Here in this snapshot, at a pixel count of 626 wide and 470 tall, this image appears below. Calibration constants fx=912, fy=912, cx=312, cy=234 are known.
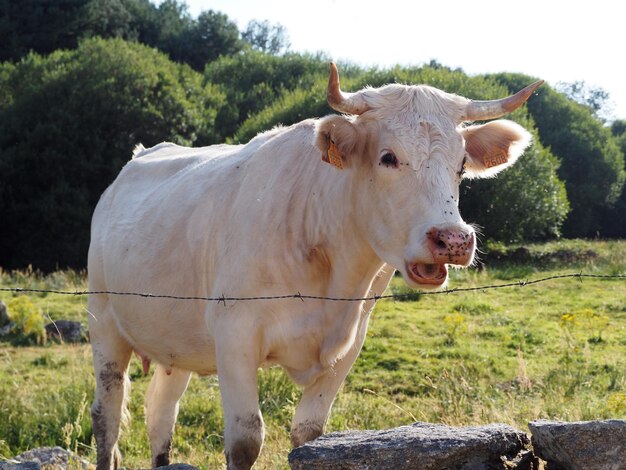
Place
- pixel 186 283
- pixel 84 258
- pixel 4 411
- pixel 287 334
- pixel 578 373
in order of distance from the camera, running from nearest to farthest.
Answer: pixel 287 334 < pixel 186 283 < pixel 4 411 < pixel 578 373 < pixel 84 258

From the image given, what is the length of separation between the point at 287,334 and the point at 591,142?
33.1m

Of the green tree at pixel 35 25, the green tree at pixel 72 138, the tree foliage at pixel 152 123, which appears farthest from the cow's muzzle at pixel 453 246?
the green tree at pixel 35 25

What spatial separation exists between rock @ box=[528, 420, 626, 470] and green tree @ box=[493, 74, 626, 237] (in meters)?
31.9

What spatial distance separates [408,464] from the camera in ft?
12.9

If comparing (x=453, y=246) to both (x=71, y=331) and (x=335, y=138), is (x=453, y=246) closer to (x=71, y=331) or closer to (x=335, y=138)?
(x=335, y=138)

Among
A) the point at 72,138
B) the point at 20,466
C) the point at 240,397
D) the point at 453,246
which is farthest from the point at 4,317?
the point at 72,138

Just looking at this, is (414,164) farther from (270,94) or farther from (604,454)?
(270,94)

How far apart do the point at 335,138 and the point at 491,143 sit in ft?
3.17

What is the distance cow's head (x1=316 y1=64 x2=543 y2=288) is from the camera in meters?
4.16

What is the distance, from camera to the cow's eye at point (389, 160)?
4.40m

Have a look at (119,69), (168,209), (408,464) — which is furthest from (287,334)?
(119,69)

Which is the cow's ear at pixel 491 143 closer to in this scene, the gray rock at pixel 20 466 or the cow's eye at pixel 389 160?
the cow's eye at pixel 389 160

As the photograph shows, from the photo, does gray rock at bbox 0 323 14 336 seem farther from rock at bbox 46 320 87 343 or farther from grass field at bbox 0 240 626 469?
rock at bbox 46 320 87 343

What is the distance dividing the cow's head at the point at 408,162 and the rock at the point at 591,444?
885mm
